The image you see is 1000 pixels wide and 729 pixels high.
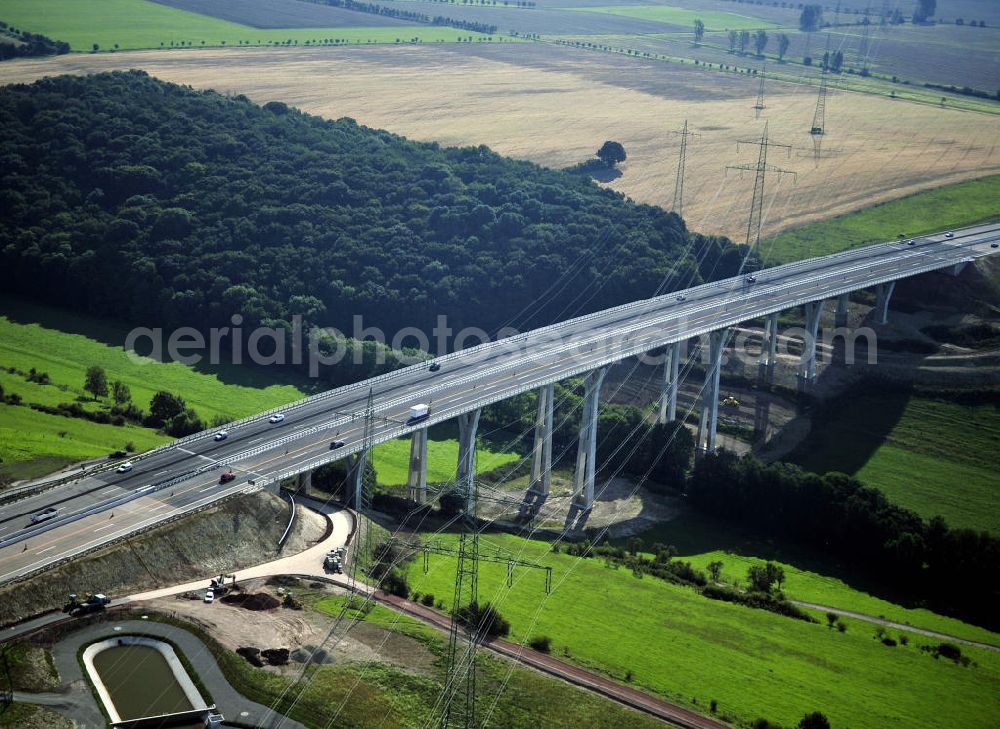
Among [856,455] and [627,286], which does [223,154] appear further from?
[856,455]

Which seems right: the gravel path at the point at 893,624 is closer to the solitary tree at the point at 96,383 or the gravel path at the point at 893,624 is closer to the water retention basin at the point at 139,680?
the water retention basin at the point at 139,680

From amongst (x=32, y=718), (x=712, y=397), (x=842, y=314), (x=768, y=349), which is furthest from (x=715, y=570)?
(x=842, y=314)

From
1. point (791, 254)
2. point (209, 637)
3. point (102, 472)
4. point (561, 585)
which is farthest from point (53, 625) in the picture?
point (791, 254)

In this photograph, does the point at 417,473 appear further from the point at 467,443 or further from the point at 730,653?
the point at 730,653

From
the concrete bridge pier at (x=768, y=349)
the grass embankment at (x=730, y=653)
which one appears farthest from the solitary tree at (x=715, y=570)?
the concrete bridge pier at (x=768, y=349)

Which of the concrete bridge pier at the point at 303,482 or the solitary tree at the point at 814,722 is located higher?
the concrete bridge pier at the point at 303,482

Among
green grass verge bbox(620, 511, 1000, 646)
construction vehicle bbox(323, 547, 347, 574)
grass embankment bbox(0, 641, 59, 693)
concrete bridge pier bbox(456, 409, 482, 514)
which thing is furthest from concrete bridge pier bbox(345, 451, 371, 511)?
A: grass embankment bbox(0, 641, 59, 693)
